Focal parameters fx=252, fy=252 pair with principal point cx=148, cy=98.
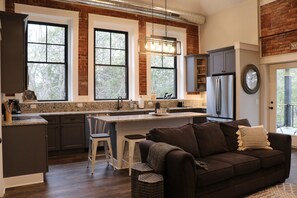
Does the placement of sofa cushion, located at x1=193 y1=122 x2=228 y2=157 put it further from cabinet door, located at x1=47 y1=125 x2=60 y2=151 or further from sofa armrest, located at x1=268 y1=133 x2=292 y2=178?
cabinet door, located at x1=47 y1=125 x2=60 y2=151

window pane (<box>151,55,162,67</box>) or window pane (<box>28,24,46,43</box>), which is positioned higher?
window pane (<box>28,24,46,43</box>)

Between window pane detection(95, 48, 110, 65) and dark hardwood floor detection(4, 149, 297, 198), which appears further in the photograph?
window pane detection(95, 48, 110, 65)

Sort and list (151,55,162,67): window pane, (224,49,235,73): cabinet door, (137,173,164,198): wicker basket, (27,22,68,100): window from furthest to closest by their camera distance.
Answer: (151,55,162,67): window pane → (224,49,235,73): cabinet door → (27,22,68,100): window → (137,173,164,198): wicker basket

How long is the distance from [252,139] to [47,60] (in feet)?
16.5

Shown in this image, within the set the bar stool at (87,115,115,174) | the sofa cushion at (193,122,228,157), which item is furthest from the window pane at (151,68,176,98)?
the sofa cushion at (193,122,228,157)

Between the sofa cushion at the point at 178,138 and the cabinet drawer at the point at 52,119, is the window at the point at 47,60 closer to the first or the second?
the cabinet drawer at the point at 52,119

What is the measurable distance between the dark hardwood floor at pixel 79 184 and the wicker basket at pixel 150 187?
79 centimetres

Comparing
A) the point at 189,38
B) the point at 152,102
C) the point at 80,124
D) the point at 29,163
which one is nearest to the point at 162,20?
the point at 189,38

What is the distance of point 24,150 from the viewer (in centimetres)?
381

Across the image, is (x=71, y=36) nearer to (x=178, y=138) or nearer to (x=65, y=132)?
(x=65, y=132)

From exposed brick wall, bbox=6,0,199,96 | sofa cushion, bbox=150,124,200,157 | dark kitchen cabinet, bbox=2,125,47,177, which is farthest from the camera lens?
exposed brick wall, bbox=6,0,199,96

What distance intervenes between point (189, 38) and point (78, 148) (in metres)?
4.90

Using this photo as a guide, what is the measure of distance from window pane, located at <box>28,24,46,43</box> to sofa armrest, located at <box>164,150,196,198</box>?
4903mm

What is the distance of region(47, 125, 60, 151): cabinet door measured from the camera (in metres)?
5.45
